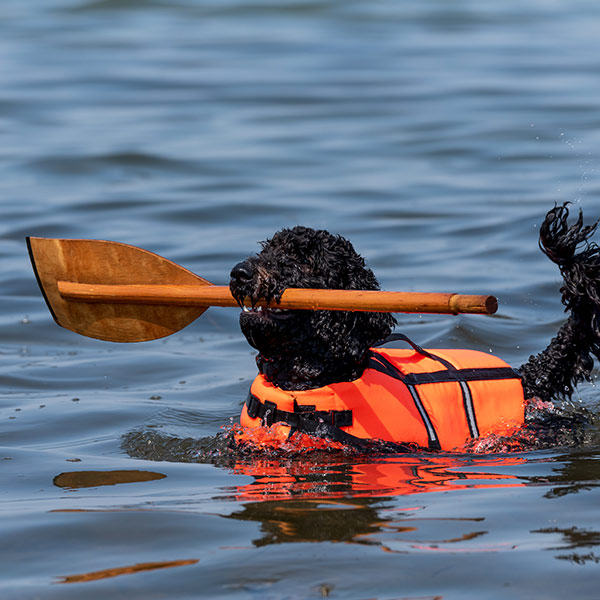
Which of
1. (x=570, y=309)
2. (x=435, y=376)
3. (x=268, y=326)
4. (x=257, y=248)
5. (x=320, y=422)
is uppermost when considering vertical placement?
(x=257, y=248)

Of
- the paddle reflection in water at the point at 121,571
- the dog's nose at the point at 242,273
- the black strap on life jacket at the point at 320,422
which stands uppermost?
the dog's nose at the point at 242,273

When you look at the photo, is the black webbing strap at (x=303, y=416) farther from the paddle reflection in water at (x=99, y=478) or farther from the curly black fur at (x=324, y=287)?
the paddle reflection in water at (x=99, y=478)

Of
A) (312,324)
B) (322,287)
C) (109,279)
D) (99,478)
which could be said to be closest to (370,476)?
(312,324)

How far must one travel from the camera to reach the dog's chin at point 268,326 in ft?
16.1

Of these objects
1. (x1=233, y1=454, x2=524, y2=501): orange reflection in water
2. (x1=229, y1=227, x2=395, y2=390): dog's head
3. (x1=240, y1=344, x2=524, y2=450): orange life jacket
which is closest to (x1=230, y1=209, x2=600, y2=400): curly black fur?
(x1=229, y1=227, x2=395, y2=390): dog's head

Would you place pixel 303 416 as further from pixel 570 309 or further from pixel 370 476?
pixel 570 309

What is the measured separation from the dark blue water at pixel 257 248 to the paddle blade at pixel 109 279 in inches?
26.2

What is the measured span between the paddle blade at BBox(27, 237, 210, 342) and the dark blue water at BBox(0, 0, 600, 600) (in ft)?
2.18

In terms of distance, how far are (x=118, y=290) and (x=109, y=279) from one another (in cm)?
23

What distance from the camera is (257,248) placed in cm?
1118

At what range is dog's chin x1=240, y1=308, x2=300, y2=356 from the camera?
490cm

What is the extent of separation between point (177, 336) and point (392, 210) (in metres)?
4.56

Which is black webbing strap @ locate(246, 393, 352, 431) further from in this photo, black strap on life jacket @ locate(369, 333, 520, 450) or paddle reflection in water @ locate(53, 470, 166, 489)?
paddle reflection in water @ locate(53, 470, 166, 489)

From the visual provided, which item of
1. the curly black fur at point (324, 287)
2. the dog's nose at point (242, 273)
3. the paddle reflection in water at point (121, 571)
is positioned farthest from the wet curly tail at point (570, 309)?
the paddle reflection in water at point (121, 571)
